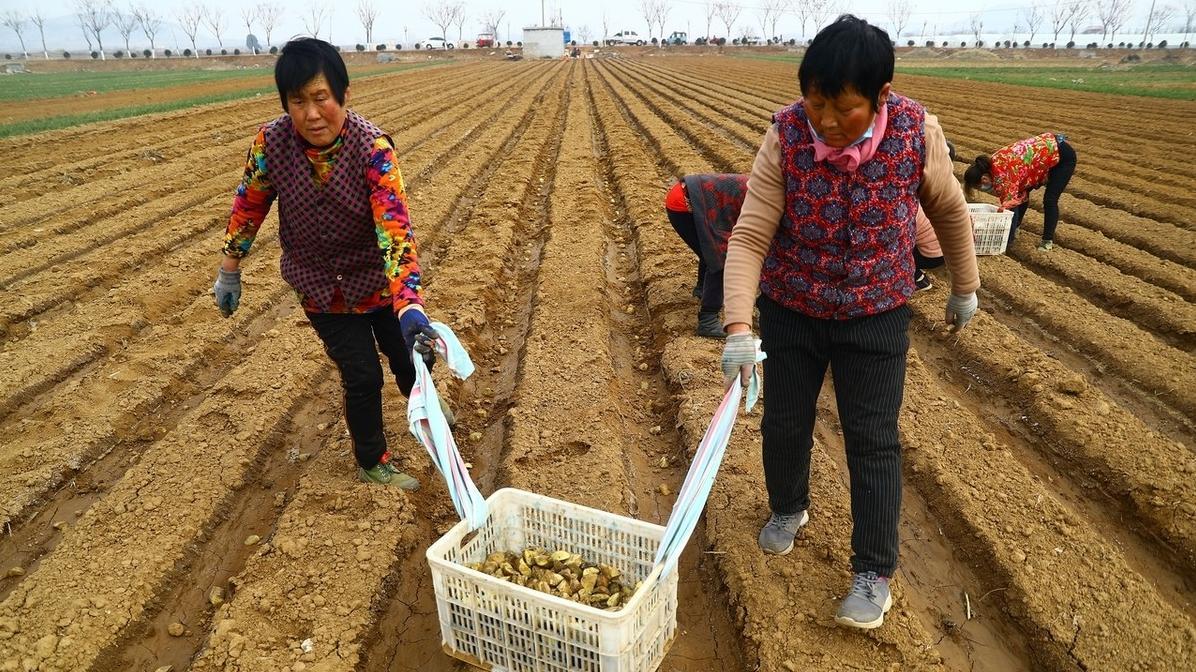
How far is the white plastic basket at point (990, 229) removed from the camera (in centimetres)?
569

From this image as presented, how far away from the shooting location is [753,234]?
211cm

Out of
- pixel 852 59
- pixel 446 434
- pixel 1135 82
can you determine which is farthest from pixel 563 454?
pixel 1135 82

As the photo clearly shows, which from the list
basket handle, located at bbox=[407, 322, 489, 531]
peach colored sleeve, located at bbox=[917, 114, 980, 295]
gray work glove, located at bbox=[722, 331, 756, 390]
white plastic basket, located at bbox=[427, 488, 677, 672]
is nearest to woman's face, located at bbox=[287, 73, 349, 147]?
basket handle, located at bbox=[407, 322, 489, 531]

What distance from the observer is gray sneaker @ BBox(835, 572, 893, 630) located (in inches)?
88.0

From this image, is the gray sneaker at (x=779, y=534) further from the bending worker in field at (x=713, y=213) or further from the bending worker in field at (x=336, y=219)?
the bending worker in field at (x=713, y=213)

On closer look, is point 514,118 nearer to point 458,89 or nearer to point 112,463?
point 458,89

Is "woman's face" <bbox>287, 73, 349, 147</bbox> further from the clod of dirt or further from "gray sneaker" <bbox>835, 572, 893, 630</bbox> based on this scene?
the clod of dirt

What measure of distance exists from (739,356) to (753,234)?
353 millimetres

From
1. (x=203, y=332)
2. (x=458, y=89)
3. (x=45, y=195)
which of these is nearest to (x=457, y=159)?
(x=45, y=195)

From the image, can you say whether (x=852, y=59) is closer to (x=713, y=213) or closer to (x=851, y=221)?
Answer: (x=851, y=221)

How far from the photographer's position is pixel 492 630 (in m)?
2.12

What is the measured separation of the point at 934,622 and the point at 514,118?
43.5ft

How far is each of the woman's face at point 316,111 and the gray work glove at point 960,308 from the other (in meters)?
2.02

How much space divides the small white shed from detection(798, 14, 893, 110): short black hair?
53.7 meters
